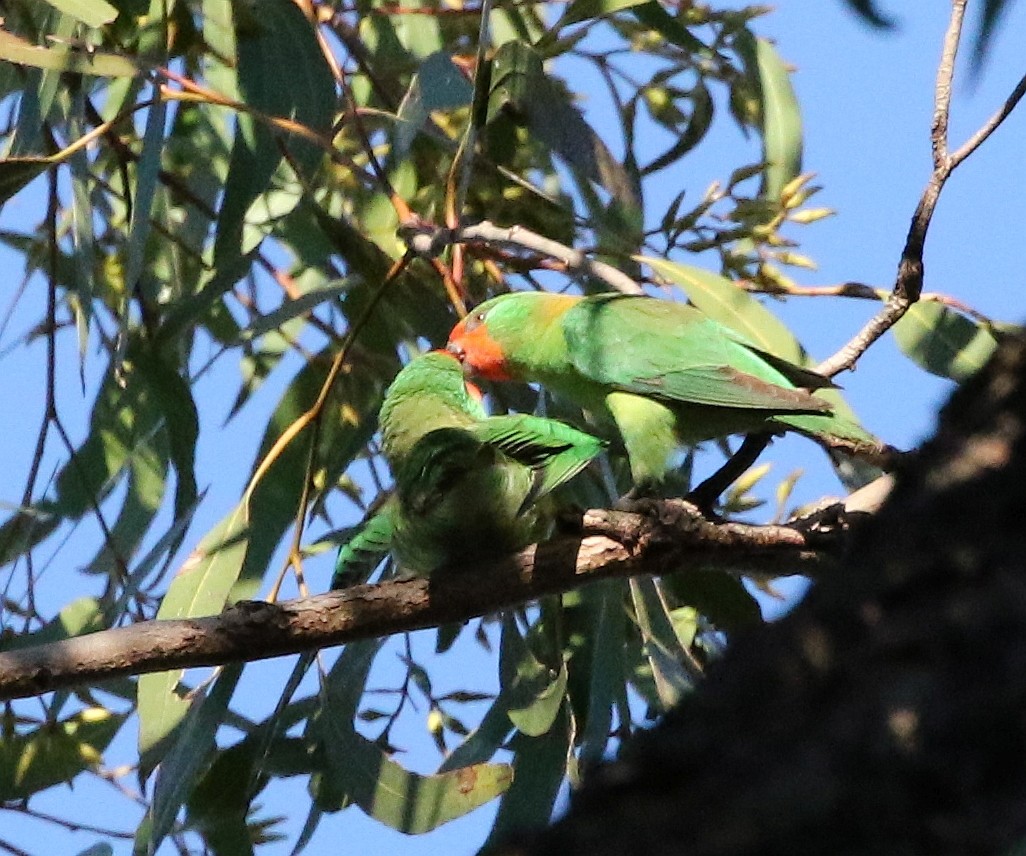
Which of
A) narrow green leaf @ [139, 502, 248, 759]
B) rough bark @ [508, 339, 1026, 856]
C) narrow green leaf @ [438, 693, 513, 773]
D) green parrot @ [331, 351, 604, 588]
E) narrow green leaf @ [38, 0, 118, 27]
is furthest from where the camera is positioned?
narrow green leaf @ [438, 693, 513, 773]

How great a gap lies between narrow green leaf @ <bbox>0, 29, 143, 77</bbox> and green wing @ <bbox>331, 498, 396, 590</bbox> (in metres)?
0.85

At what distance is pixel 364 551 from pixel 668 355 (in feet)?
2.45

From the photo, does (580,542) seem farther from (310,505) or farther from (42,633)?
(42,633)

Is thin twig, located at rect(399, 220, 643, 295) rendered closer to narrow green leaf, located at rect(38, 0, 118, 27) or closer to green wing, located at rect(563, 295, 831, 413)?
green wing, located at rect(563, 295, 831, 413)

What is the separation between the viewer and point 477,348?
9.12 ft

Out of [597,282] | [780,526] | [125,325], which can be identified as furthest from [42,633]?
[780,526]

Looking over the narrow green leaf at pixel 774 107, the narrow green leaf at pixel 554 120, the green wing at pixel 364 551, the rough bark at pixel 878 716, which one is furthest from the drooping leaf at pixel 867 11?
the narrow green leaf at pixel 774 107

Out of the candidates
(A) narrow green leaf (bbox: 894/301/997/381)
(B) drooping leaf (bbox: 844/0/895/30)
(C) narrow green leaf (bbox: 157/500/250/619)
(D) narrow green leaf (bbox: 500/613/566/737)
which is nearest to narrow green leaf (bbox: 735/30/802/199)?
(A) narrow green leaf (bbox: 894/301/997/381)

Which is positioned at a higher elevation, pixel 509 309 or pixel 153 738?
pixel 509 309

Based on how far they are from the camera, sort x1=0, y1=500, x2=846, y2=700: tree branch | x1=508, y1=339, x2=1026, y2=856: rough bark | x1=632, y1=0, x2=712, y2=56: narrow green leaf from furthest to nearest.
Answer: x1=632, y1=0, x2=712, y2=56: narrow green leaf
x1=0, y1=500, x2=846, y2=700: tree branch
x1=508, y1=339, x2=1026, y2=856: rough bark

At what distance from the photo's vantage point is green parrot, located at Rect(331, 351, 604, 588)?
2115 mm

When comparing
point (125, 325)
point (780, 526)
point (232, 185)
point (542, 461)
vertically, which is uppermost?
point (232, 185)

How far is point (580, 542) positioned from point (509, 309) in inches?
37.8

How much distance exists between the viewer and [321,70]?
2.72 meters
